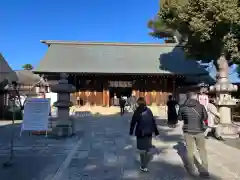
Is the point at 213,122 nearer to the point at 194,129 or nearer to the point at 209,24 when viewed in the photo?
the point at 194,129

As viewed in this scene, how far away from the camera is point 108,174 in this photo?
6.60 metres

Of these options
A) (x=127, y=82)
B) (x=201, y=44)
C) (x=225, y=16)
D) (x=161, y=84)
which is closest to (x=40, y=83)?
(x=127, y=82)

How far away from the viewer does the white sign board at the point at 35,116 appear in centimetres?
1066

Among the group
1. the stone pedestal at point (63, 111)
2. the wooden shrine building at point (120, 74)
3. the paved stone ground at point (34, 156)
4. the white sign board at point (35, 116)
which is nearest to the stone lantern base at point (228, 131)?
the paved stone ground at point (34, 156)

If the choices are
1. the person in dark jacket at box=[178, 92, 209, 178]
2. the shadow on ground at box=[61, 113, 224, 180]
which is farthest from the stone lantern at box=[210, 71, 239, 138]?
the person in dark jacket at box=[178, 92, 209, 178]

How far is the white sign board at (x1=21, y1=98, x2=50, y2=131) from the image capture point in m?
10.7

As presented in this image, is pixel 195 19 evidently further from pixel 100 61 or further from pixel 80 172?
pixel 100 61

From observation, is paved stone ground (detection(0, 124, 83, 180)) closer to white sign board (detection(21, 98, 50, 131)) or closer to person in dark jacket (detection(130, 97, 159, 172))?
white sign board (detection(21, 98, 50, 131))

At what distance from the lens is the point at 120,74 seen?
29359 mm

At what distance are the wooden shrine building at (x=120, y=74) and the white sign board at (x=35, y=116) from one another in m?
17.8

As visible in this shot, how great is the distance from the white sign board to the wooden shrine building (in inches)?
703

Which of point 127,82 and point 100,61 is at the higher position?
point 100,61

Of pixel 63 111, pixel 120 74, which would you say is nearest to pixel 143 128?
pixel 63 111

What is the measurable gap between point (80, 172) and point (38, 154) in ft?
8.14
